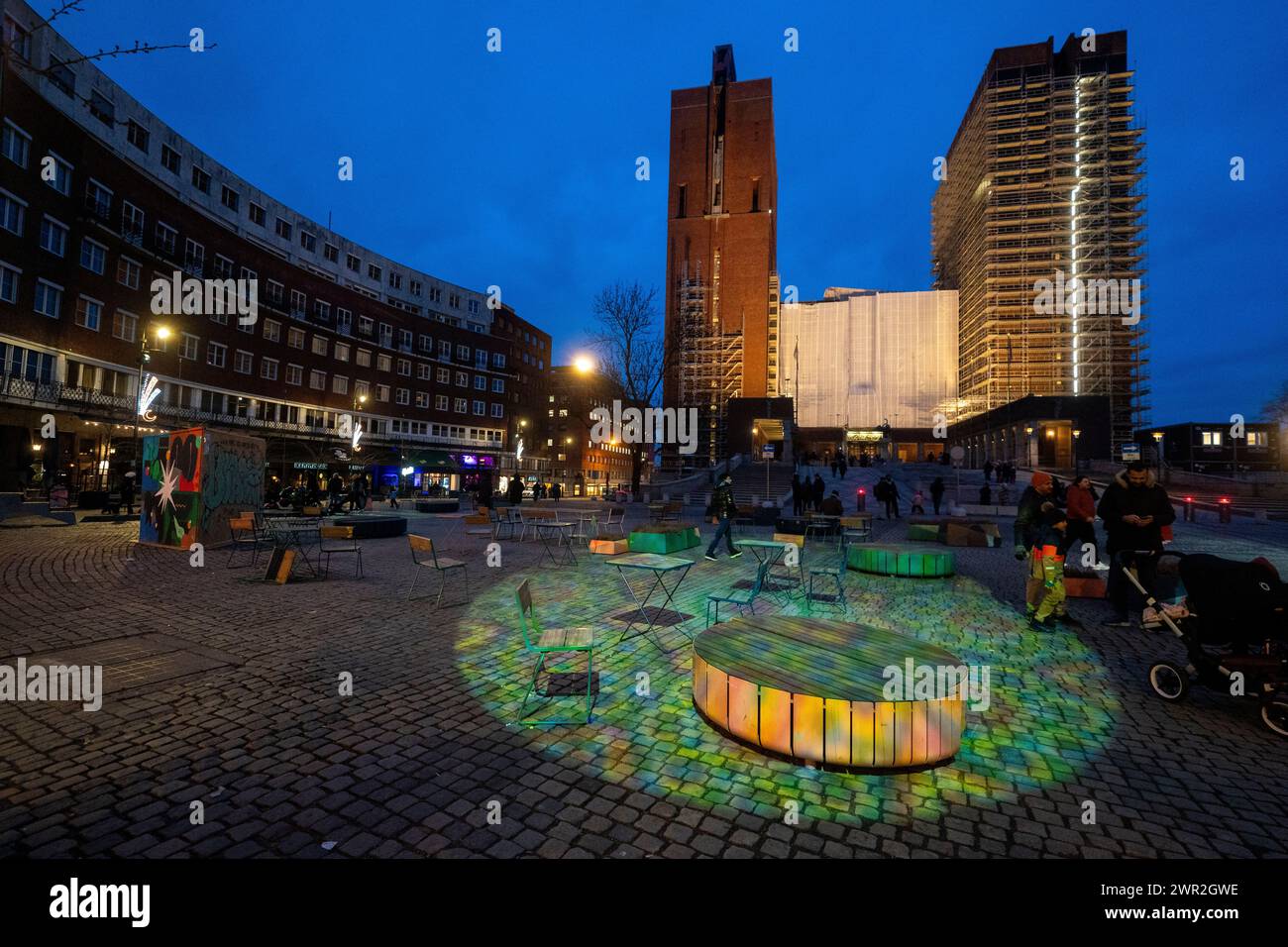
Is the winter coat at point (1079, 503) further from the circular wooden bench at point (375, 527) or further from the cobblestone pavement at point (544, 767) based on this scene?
the circular wooden bench at point (375, 527)

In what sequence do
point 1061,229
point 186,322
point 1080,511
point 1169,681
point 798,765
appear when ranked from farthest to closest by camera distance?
→ point 1061,229, point 186,322, point 1080,511, point 1169,681, point 798,765

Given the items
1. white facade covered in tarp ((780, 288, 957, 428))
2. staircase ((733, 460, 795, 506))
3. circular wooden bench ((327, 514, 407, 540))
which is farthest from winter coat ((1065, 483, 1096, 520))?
white facade covered in tarp ((780, 288, 957, 428))

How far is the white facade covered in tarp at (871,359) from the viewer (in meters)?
71.2

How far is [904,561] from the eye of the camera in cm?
1089

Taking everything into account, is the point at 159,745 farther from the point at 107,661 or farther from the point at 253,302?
the point at 253,302

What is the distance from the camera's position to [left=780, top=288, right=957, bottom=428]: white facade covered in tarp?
234ft

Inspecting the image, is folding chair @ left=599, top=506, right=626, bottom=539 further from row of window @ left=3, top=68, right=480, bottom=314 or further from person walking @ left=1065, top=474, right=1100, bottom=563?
row of window @ left=3, top=68, right=480, bottom=314

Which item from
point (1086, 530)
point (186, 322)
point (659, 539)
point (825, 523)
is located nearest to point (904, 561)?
point (825, 523)

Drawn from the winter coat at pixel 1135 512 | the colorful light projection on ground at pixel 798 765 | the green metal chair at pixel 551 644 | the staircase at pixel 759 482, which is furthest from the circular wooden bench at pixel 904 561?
the staircase at pixel 759 482

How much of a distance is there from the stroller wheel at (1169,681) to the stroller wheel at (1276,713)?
18.8 inches

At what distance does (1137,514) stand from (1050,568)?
1151mm

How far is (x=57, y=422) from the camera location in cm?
2345

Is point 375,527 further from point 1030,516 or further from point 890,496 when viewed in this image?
point 890,496
